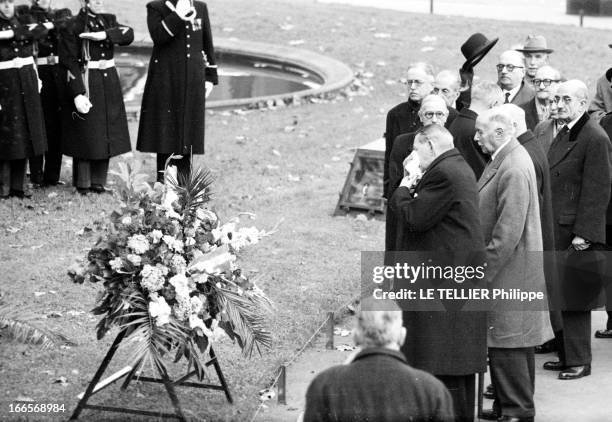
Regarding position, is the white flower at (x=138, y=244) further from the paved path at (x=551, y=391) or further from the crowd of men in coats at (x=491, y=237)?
the crowd of men in coats at (x=491, y=237)

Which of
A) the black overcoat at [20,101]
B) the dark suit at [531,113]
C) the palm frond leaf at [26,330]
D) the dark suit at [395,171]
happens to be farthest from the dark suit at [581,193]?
the black overcoat at [20,101]

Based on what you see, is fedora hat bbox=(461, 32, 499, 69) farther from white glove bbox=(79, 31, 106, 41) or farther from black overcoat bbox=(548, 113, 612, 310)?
white glove bbox=(79, 31, 106, 41)

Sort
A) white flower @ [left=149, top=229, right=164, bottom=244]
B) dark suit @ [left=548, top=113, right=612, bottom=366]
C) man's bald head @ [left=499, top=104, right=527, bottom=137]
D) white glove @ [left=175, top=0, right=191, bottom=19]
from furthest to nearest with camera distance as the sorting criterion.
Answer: white glove @ [left=175, top=0, right=191, bottom=19], dark suit @ [left=548, top=113, right=612, bottom=366], man's bald head @ [left=499, top=104, right=527, bottom=137], white flower @ [left=149, top=229, right=164, bottom=244]

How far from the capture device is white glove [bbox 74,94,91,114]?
11482 mm

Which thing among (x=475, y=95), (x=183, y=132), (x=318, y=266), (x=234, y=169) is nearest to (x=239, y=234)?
(x=475, y=95)

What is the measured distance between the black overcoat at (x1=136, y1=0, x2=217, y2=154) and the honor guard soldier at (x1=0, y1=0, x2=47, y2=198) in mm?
1020

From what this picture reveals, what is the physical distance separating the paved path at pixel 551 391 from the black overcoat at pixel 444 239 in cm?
82

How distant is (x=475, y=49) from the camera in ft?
34.4

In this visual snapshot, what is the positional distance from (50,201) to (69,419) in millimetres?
4846

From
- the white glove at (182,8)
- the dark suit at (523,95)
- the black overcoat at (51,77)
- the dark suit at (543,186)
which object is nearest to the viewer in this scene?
the dark suit at (543,186)

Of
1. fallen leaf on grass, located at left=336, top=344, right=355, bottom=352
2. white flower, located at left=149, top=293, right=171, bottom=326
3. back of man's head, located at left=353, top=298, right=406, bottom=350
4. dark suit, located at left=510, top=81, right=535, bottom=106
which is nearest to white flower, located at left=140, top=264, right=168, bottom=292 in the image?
white flower, located at left=149, top=293, right=171, bottom=326

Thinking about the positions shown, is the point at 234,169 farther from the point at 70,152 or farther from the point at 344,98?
A: the point at 344,98

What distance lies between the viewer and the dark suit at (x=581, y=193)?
322 inches

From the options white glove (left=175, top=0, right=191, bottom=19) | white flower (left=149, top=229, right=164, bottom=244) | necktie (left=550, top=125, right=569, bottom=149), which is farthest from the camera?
white glove (left=175, top=0, right=191, bottom=19)
